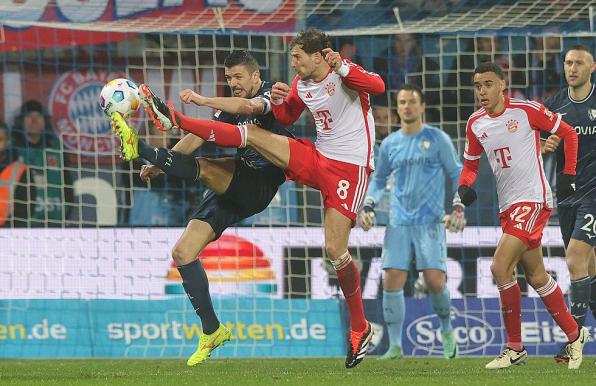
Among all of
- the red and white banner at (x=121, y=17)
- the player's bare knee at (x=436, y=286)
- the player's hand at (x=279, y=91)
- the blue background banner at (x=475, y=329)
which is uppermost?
the red and white banner at (x=121, y=17)

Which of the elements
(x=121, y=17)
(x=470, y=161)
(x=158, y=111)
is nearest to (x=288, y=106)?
(x=158, y=111)

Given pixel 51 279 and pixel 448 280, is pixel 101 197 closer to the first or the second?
pixel 51 279

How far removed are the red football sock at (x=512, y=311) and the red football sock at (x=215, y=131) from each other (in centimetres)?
217

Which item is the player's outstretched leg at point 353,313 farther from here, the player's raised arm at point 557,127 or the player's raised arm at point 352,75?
the player's raised arm at point 557,127

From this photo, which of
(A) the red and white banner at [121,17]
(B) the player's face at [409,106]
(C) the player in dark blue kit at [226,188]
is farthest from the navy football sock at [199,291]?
(A) the red and white banner at [121,17]

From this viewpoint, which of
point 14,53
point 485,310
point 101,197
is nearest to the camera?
point 485,310

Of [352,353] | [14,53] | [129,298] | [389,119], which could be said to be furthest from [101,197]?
[352,353]

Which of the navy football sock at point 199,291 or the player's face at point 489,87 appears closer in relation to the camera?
the player's face at point 489,87

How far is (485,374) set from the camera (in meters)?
8.38

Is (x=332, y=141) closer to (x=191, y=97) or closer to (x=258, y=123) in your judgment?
(x=258, y=123)

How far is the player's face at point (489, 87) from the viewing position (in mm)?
8961

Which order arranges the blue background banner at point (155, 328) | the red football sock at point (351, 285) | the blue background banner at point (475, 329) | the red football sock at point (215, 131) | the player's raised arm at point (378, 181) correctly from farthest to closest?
the blue background banner at point (155, 328) < the blue background banner at point (475, 329) < the player's raised arm at point (378, 181) < the red football sock at point (351, 285) < the red football sock at point (215, 131)

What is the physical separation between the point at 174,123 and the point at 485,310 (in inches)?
189

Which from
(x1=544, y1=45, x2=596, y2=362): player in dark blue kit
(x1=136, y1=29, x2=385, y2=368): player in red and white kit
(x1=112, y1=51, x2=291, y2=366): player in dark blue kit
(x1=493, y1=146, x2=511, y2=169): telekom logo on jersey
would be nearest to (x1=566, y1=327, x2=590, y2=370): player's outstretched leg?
(x1=544, y1=45, x2=596, y2=362): player in dark blue kit
